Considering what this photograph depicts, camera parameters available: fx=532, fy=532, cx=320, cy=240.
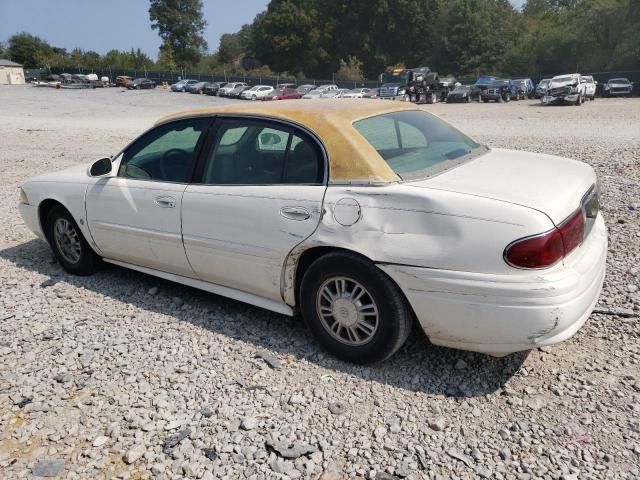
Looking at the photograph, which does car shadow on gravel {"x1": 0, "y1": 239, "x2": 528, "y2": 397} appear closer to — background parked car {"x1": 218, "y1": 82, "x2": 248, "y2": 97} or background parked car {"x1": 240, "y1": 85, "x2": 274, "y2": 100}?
background parked car {"x1": 240, "y1": 85, "x2": 274, "y2": 100}

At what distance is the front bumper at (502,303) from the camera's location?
2656 mm

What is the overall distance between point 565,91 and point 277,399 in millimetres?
35161

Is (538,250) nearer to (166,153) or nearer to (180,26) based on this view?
(166,153)

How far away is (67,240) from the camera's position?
4.86 m

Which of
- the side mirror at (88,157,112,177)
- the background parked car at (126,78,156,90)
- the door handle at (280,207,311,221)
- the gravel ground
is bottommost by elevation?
the gravel ground

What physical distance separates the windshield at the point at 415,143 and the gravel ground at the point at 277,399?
120 cm

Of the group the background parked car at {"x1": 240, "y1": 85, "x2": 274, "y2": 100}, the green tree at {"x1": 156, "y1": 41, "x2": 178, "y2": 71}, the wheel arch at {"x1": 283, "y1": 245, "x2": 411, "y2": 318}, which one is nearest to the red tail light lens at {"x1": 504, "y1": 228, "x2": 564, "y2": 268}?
the wheel arch at {"x1": 283, "y1": 245, "x2": 411, "y2": 318}

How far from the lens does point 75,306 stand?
4.30m

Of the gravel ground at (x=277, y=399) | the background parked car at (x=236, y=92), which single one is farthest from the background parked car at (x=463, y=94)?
the gravel ground at (x=277, y=399)

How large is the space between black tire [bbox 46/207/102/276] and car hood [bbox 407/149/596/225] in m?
3.16

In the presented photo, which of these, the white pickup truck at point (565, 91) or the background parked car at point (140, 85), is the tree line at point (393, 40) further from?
the white pickup truck at point (565, 91)

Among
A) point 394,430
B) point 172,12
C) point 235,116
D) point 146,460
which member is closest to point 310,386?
point 394,430

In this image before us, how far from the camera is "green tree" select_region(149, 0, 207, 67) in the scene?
3915 inches

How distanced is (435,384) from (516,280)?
85 cm
